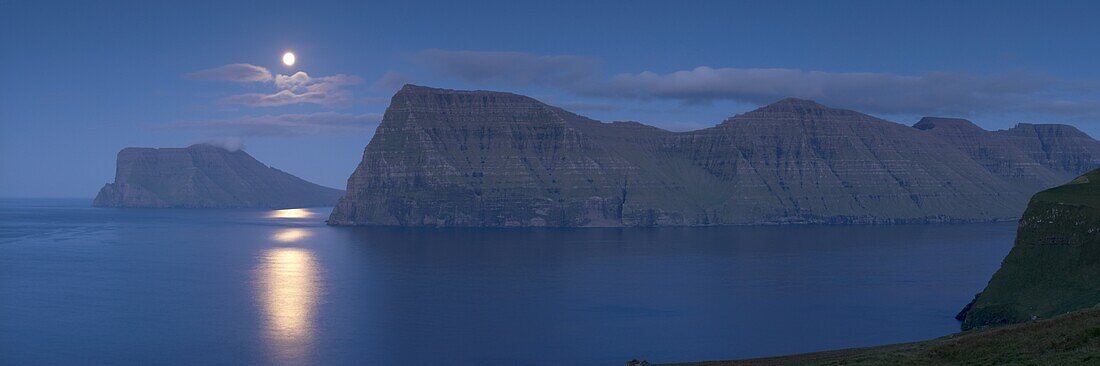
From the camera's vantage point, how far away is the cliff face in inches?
5138

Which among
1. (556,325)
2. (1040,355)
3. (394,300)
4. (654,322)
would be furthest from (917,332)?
(394,300)

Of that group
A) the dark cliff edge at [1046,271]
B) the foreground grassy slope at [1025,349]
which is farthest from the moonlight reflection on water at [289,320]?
the foreground grassy slope at [1025,349]

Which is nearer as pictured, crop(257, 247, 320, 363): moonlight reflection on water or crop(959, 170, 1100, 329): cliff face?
crop(257, 247, 320, 363): moonlight reflection on water

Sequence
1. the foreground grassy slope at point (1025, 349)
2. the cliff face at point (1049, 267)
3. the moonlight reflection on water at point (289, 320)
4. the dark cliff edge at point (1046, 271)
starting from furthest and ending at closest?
the cliff face at point (1049, 267) < the moonlight reflection on water at point (289, 320) < the dark cliff edge at point (1046, 271) < the foreground grassy slope at point (1025, 349)

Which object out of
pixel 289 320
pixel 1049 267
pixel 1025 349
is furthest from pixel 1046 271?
pixel 289 320

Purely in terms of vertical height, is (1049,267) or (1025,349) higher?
(1025,349)

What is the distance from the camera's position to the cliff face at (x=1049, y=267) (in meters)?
130

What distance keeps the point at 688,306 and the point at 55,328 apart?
107594 millimetres

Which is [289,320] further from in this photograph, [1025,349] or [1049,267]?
[1049,267]

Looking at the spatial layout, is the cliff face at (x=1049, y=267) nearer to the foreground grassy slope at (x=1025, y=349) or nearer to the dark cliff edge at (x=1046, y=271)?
the dark cliff edge at (x=1046, y=271)

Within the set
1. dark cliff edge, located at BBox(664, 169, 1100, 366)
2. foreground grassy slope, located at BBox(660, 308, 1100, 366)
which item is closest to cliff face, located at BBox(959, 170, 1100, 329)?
dark cliff edge, located at BBox(664, 169, 1100, 366)

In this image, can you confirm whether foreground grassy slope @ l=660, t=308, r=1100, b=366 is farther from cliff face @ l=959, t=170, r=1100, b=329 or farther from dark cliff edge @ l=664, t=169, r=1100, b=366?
cliff face @ l=959, t=170, r=1100, b=329

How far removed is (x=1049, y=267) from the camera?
140m

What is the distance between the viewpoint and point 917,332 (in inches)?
5517
